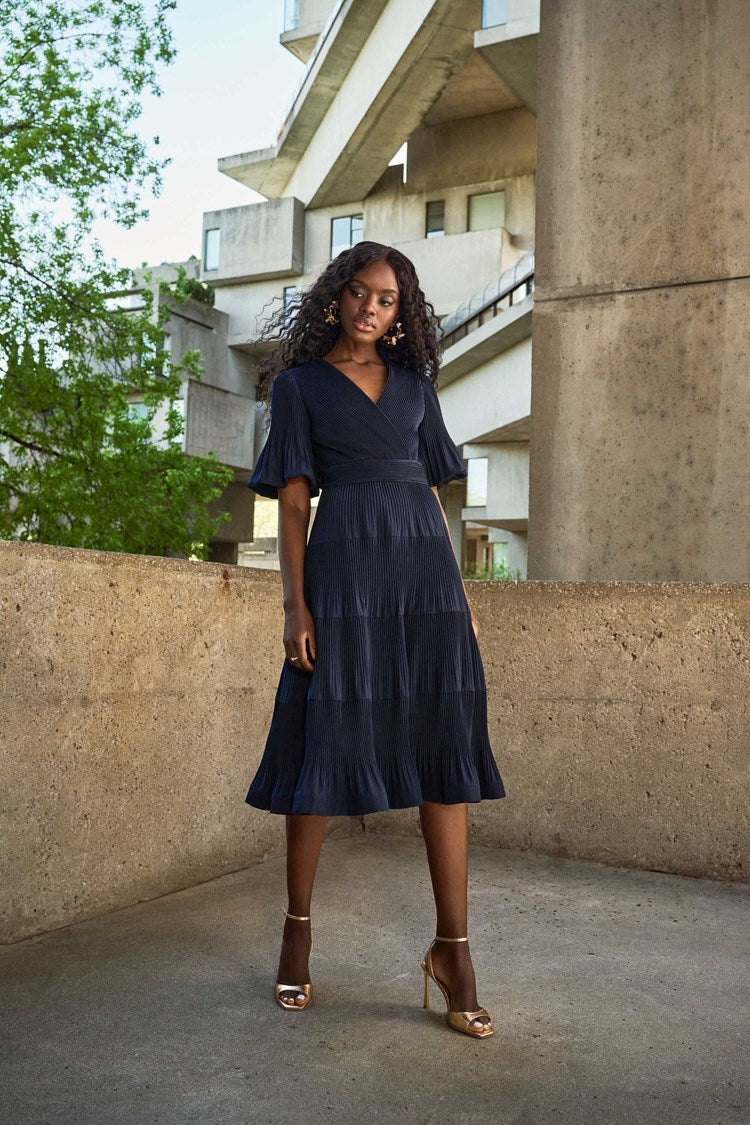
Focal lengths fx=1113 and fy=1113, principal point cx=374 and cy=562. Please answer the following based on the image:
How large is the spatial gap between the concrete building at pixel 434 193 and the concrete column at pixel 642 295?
49.8 feet

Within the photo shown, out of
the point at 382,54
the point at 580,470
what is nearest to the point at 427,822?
the point at 580,470

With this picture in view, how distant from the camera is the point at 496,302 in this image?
23812mm

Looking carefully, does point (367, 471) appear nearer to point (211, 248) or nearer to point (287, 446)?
point (287, 446)

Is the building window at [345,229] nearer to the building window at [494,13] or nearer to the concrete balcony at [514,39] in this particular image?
the concrete balcony at [514,39]

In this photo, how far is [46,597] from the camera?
3.50m

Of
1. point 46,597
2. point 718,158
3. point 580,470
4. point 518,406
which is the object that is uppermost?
point 518,406

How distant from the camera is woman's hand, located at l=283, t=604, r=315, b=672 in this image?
294 centimetres

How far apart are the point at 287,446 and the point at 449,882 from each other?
125 cm

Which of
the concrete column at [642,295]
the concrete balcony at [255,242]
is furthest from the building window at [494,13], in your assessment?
the concrete column at [642,295]

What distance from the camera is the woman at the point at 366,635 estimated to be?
2.89 m

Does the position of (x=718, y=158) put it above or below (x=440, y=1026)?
above

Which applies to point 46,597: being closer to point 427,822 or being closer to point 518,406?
point 427,822

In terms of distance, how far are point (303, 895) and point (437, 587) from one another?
0.92 m

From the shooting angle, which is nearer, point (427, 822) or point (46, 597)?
point (427, 822)
